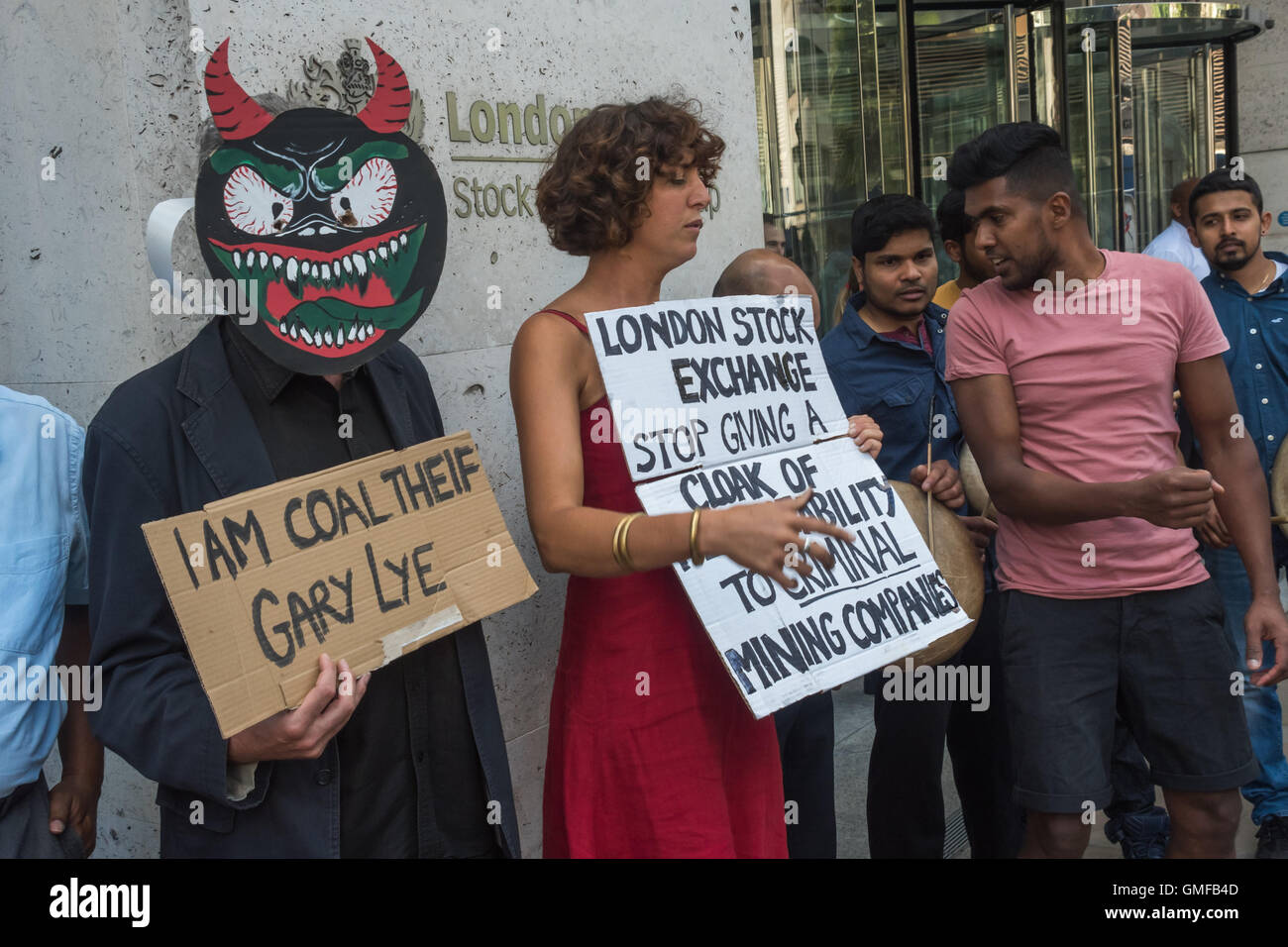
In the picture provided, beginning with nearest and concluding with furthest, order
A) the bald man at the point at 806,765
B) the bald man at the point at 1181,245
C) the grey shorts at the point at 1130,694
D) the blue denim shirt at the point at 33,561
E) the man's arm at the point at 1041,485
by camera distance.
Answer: the blue denim shirt at the point at 33,561, the man's arm at the point at 1041,485, the grey shorts at the point at 1130,694, the bald man at the point at 806,765, the bald man at the point at 1181,245

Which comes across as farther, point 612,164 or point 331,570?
point 612,164

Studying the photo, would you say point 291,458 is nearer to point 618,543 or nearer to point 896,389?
point 618,543

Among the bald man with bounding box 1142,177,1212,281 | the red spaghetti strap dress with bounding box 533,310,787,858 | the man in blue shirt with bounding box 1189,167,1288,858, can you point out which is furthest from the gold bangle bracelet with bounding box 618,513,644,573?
the bald man with bounding box 1142,177,1212,281

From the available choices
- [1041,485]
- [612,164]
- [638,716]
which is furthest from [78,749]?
[1041,485]

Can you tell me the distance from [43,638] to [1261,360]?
13.7 feet

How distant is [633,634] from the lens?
241cm

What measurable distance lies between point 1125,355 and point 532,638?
1.75 m

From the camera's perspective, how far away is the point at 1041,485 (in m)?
2.79

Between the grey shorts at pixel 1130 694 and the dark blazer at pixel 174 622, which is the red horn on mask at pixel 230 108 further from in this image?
the grey shorts at pixel 1130 694

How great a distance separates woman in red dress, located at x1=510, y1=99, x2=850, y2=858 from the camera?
7.57ft

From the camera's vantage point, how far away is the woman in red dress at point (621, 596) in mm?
2307

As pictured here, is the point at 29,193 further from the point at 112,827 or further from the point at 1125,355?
the point at 1125,355

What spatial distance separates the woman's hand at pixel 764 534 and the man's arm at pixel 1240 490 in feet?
4.48

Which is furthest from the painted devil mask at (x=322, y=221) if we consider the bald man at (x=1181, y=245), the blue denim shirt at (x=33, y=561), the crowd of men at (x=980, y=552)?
the bald man at (x=1181, y=245)
